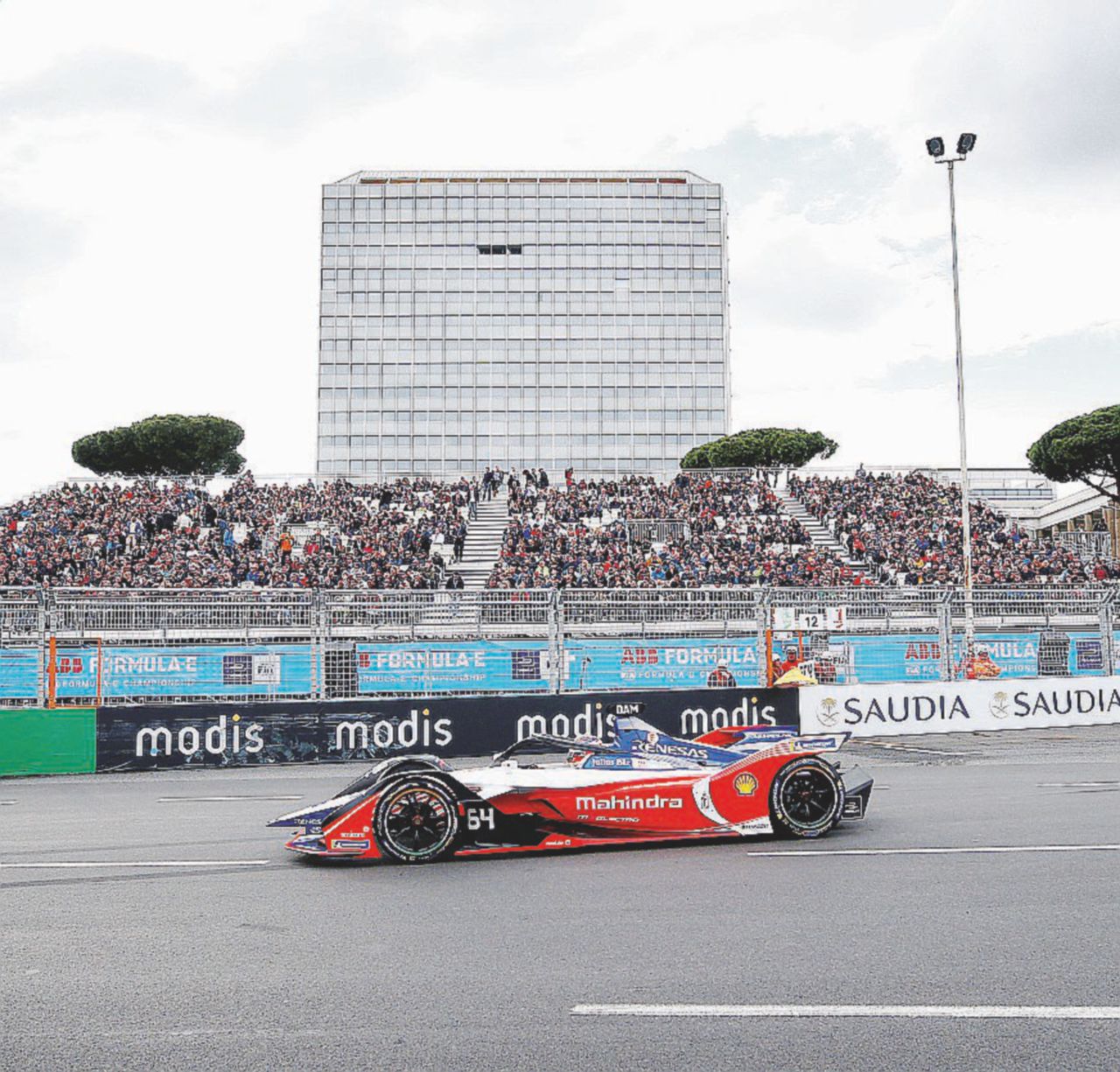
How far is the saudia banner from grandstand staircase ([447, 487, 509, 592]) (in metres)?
17.7

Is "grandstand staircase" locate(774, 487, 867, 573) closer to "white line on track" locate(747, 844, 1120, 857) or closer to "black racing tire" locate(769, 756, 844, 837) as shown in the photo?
"black racing tire" locate(769, 756, 844, 837)

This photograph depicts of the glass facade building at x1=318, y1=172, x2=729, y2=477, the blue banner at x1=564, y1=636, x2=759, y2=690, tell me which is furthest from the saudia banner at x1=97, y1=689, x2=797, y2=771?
the glass facade building at x1=318, y1=172, x2=729, y2=477

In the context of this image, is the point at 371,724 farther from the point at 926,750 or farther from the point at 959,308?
the point at 959,308

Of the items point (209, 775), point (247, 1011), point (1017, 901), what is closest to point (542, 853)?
point (1017, 901)

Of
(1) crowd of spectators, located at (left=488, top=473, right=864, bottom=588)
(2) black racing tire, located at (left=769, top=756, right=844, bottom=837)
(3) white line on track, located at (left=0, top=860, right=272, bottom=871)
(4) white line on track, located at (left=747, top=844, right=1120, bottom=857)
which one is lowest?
(3) white line on track, located at (left=0, top=860, right=272, bottom=871)

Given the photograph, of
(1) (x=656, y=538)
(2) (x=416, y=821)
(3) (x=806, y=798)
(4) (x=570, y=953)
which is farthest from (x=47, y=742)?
(1) (x=656, y=538)

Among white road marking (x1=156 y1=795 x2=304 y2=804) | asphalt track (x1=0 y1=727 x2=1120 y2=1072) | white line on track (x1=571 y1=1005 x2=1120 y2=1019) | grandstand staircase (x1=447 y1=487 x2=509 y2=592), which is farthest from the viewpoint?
grandstand staircase (x1=447 y1=487 x2=509 y2=592)

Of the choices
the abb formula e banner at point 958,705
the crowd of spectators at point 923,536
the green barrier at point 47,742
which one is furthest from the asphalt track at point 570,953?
the crowd of spectators at point 923,536

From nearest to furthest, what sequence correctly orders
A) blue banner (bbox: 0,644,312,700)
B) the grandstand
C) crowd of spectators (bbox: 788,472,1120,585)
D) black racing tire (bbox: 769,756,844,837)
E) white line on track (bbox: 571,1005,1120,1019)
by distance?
white line on track (bbox: 571,1005,1120,1019) → black racing tire (bbox: 769,756,844,837) → blue banner (bbox: 0,644,312,700) → the grandstand → crowd of spectators (bbox: 788,472,1120,585)

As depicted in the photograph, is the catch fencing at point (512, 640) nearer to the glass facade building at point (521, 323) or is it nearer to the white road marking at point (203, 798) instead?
the white road marking at point (203, 798)

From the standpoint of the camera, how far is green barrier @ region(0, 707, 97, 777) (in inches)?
639

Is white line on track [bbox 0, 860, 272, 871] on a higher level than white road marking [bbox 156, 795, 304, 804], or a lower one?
higher

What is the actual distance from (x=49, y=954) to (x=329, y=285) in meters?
110

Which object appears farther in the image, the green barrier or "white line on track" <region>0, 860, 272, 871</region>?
the green barrier
